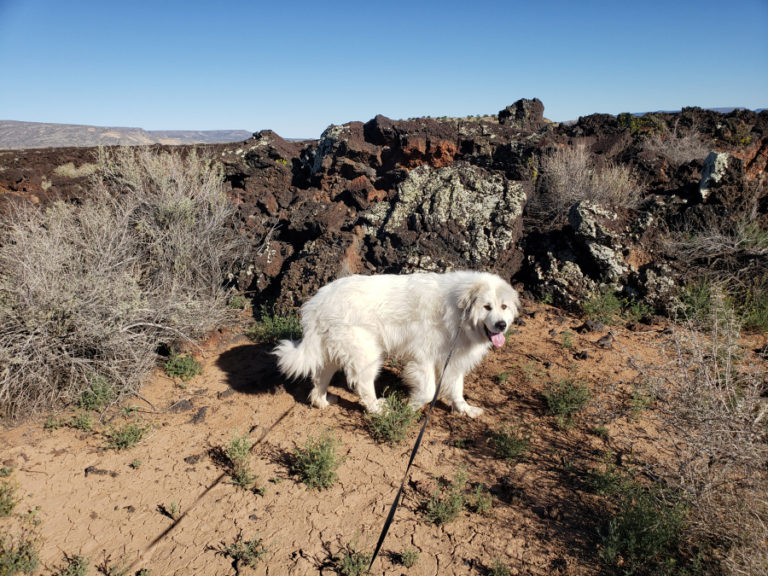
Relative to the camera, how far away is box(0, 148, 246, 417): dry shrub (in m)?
3.94

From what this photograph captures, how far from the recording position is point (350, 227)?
285 inches

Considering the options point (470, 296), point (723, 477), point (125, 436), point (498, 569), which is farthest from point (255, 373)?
point (723, 477)

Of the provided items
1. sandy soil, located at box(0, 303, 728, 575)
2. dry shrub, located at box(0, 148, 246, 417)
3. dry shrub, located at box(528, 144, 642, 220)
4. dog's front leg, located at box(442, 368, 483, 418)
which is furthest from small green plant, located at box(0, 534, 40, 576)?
dry shrub, located at box(528, 144, 642, 220)

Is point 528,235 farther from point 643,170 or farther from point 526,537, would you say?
point 526,537

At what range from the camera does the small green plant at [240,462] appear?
128 inches

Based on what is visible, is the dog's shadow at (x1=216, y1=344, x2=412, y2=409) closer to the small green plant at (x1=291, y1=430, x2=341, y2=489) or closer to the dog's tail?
the dog's tail

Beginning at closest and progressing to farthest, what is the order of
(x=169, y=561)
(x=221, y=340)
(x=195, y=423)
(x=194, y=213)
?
(x=169, y=561), (x=195, y=423), (x=221, y=340), (x=194, y=213)

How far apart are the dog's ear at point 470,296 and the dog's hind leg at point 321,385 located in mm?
1433

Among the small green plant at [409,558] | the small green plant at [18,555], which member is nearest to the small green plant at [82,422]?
the small green plant at [18,555]

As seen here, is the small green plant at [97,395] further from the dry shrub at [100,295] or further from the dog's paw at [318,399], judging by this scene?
the dog's paw at [318,399]

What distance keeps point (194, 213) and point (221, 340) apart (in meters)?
2.36

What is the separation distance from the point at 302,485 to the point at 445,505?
114 centimetres

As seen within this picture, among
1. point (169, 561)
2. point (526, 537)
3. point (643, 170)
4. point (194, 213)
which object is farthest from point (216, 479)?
point (643, 170)

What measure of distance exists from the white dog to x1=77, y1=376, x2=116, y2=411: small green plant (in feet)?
5.90
